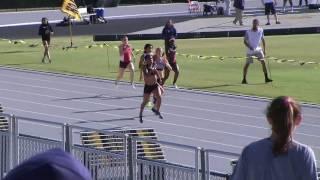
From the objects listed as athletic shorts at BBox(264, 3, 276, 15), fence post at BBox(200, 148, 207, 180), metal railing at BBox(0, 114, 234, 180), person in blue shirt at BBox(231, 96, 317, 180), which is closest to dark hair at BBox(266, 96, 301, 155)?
person in blue shirt at BBox(231, 96, 317, 180)

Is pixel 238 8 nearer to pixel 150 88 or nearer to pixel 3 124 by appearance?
pixel 150 88

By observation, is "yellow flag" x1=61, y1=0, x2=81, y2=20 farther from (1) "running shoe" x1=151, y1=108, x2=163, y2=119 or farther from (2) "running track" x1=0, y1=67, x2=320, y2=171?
(1) "running shoe" x1=151, y1=108, x2=163, y2=119

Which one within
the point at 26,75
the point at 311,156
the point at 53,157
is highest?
the point at 53,157

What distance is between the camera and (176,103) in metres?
23.9

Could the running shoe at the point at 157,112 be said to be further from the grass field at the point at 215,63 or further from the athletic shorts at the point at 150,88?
the grass field at the point at 215,63

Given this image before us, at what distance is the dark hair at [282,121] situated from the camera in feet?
18.4

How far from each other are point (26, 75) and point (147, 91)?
34.8ft

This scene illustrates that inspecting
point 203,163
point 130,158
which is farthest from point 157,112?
point 203,163

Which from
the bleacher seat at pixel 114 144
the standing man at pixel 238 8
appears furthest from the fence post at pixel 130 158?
the standing man at pixel 238 8

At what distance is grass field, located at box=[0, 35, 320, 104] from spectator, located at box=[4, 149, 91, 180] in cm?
2027

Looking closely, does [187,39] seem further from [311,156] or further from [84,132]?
[311,156]

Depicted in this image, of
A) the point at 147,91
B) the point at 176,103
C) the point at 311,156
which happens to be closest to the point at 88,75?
the point at 176,103

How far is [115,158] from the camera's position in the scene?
1089 cm

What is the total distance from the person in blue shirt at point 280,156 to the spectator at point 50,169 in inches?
107
